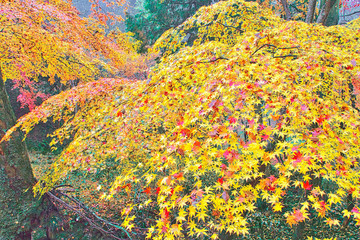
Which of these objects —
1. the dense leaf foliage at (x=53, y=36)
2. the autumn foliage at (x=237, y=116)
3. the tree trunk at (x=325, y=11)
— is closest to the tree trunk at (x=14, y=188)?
the autumn foliage at (x=237, y=116)

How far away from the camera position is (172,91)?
2330 millimetres

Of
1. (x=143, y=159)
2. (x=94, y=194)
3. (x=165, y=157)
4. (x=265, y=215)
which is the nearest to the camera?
(x=165, y=157)

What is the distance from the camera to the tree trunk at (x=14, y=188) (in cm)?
350

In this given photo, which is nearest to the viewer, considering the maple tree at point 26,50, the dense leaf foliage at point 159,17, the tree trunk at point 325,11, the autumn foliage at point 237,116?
the autumn foliage at point 237,116

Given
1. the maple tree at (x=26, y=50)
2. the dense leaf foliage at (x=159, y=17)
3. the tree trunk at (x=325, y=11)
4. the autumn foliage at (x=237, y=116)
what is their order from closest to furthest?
the autumn foliage at (x=237, y=116) < the maple tree at (x=26, y=50) < the tree trunk at (x=325, y=11) < the dense leaf foliage at (x=159, y=17)

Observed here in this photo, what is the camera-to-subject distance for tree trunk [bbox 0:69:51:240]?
138 inches

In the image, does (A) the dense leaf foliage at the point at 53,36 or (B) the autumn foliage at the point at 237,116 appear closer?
(B) the autumn foliage at the point at 237,116

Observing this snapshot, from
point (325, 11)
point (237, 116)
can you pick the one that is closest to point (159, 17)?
point (325, 11)

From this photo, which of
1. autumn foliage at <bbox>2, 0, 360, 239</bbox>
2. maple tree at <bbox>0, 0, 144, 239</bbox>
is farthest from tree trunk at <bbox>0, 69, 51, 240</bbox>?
autumn foliage at <bbox>2, 0, 360, 239</bbox>

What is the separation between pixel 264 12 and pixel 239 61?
318 cm

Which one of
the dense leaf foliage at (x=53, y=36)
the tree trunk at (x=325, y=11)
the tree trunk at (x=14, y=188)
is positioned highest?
the dense leaf foliage at (x=53, y=36)

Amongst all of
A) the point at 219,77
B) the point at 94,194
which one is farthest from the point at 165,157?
the point at 94,194

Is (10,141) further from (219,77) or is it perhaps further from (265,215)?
(265,215)

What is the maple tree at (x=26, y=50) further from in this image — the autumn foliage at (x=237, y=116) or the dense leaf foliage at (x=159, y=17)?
the dense leaf foliage at (x=159, y=17)
